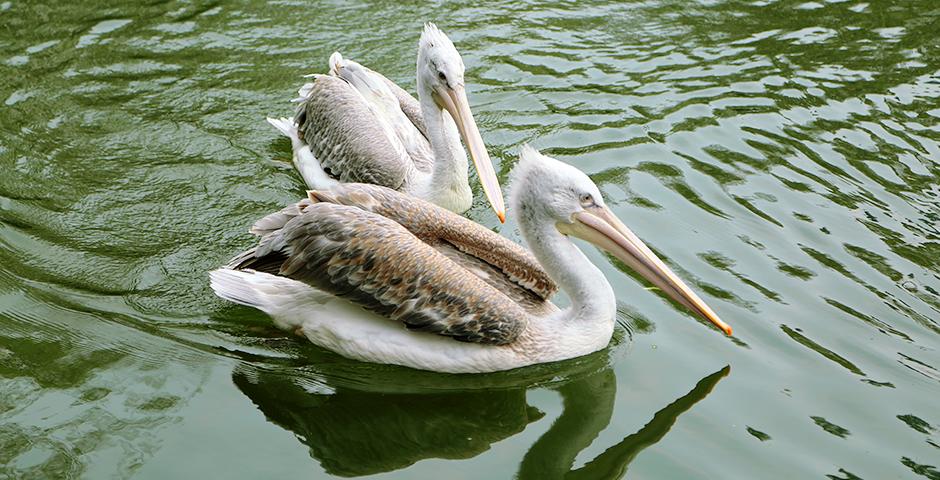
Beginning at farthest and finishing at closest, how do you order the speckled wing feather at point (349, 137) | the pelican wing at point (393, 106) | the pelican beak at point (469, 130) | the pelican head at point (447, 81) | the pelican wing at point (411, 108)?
the pelican wing at point (411, 108)
the pelican wing at point (393, 106)
the speckled wing feather at point (349, 137)
the pelican head at point (447, 81)
the pelican beak at point (469, 130)

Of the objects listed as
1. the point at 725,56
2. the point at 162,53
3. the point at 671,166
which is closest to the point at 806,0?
the point at 725,56

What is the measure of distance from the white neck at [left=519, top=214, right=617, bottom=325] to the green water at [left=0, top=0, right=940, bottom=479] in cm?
23

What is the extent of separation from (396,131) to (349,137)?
496 millimetres

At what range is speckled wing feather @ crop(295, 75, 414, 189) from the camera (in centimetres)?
657

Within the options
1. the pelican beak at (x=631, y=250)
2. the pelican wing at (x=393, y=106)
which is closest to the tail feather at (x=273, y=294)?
the pelican beak at (x=631, y=250)

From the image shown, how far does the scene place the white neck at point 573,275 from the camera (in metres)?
5.00

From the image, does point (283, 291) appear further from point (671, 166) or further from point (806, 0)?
point (806, 0)

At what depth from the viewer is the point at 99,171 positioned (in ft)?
21.6

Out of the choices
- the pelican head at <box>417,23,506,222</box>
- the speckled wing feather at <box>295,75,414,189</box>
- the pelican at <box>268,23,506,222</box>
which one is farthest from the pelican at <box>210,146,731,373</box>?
the speckled wing feather at <box>295,75,414,189</box>

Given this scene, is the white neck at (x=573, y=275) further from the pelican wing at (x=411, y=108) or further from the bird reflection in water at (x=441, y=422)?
the pelican wing at (x=411, y=108)

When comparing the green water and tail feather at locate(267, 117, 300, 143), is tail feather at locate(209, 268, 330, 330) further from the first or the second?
tail feather at locate(267, 117, 300, 143)

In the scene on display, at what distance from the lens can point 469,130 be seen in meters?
6.33

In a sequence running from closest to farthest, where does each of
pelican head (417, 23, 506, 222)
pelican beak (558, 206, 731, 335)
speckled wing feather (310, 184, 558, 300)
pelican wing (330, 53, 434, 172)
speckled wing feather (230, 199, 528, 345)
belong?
speckled wing feather (230, 199, 528, 345) < pelican beak (558, 206, 731, 335) < speckled wing feather (310, 184, 558, 300) < pelican head (417, 23, 506, 222) < pelican wing (330, 53, 434, 172)

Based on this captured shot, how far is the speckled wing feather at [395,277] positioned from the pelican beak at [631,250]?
18.8 inches
